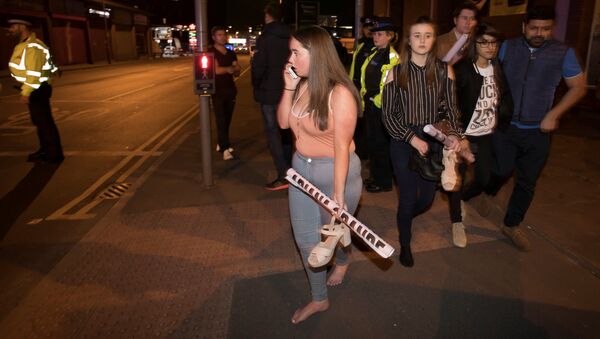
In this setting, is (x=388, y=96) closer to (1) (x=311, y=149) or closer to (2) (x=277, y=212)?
(1) (x=311, y=149)

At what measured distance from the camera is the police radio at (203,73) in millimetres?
5410

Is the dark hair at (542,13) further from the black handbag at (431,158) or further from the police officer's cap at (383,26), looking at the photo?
the police officer's cap at (383,26)

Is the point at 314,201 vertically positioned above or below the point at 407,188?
above

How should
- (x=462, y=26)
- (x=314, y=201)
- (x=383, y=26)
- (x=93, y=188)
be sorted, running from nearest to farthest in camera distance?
(x=314, y=201)
(x=462, y=26)
(x=383, y=26)
(x=93, y=188)

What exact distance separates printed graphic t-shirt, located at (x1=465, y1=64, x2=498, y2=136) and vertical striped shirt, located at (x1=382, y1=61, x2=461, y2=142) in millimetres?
482

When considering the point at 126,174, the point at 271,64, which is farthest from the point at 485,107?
the point at 126,174

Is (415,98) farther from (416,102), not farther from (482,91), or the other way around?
(482,91)

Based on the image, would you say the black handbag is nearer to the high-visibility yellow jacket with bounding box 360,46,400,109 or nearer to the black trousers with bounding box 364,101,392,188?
the high-visibility yellow jacket with bounding box 360,46,400,109

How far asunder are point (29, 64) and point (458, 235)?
6.25m

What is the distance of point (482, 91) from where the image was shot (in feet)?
12.8

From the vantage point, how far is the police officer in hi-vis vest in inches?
262

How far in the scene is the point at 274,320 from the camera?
10.4ft

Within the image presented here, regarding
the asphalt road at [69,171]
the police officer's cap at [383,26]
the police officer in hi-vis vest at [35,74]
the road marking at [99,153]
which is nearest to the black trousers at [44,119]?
the police officer in hi-vis vest at [35,74]

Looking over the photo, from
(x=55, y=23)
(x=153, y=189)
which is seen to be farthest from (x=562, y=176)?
(x=55, y=23)
